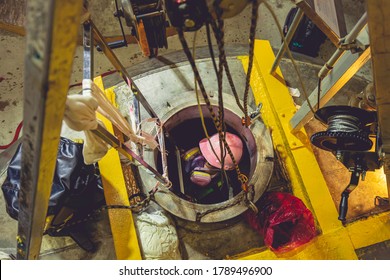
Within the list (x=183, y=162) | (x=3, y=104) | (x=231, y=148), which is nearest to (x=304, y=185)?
(x=231, y=148)

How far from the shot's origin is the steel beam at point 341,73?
2.44m

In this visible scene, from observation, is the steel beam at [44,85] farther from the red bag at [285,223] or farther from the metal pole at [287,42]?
the metal pole at [287,42]

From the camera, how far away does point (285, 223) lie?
3.39 metres

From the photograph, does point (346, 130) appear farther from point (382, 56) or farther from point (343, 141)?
point (382, 56)

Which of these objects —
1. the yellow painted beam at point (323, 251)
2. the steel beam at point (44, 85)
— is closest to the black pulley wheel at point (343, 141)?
the yellow painted beam at point (323, 251)

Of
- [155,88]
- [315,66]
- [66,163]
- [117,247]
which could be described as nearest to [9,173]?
[66,163]

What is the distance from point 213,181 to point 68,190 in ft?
6.54

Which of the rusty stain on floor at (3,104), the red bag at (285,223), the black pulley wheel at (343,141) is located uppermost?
the rusty stain on floor at (3,104)

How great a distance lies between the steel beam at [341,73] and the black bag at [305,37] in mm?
1647

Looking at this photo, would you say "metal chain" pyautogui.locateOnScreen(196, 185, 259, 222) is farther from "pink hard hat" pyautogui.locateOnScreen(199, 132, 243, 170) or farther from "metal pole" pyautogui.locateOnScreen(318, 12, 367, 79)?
"metal pole" pyautogui.locateOnScreen(318, 12, 367, 79)

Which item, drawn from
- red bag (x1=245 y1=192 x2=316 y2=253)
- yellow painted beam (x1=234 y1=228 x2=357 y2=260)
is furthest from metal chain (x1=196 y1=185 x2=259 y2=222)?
yellow painted beam (x1=234 y1=228 x2=357 y2=260)

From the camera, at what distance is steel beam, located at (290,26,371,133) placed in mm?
2441

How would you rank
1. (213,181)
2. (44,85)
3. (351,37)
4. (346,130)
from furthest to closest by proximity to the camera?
(213,181) → (346,130) → (351,37) → (44,85)

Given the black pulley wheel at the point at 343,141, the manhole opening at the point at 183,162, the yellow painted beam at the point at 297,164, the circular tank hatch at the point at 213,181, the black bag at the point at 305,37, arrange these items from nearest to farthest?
1. the black pulley wheel at the point at 343,141
2. the yellow painted beam at the point at 297,164
3. the circular tank hatch at the point at 213,181
4. the manhole opening at the point at 183,162
5. the black bag at the point at 305,37
